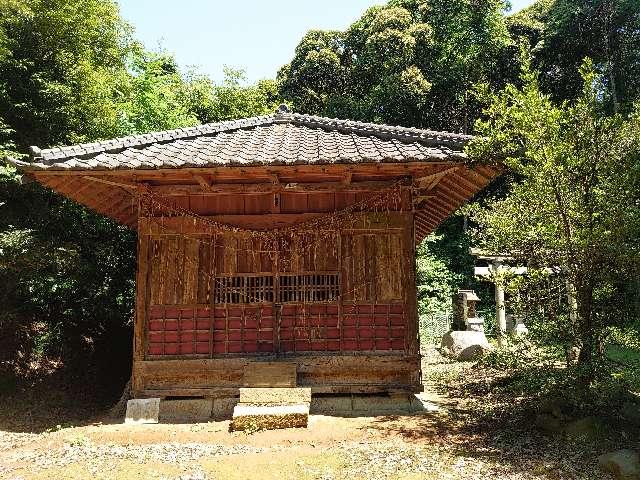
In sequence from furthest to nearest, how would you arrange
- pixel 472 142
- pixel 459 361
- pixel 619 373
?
1. pixel 459 361
2. pixel 472 142
3. pixel 619 373

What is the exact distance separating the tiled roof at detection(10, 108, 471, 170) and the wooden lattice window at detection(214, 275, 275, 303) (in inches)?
90.8

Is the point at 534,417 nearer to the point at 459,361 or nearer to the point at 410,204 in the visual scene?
the point at 410,204

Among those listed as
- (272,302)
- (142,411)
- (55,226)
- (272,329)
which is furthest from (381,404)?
(55,226)

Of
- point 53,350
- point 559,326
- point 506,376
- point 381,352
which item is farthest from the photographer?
point 53,350

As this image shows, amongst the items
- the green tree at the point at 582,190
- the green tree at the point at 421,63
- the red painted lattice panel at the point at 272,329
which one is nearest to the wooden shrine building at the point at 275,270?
the red painted lattice panel at the point at 272,329

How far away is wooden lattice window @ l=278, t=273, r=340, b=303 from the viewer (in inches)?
352

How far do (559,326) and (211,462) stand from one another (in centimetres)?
510

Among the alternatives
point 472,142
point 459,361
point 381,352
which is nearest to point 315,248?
point 381,352

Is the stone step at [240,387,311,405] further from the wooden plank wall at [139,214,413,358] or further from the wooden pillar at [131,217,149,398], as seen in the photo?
the wooden pillar at [131,217,149,398]

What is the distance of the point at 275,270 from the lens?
8984 mm

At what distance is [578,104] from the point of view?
6.99 m

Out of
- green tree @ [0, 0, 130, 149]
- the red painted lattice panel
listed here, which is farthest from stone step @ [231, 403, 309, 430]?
green tree @ [0, 0, 130, 149]

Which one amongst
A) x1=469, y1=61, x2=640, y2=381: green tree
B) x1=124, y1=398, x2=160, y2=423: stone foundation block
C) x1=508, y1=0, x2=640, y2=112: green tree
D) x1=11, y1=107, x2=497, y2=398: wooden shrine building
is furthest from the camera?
x1=508, y1=0, x2=640, y2=112: green tree

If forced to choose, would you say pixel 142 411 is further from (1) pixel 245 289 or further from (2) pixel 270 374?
(1) pixel 245 289
